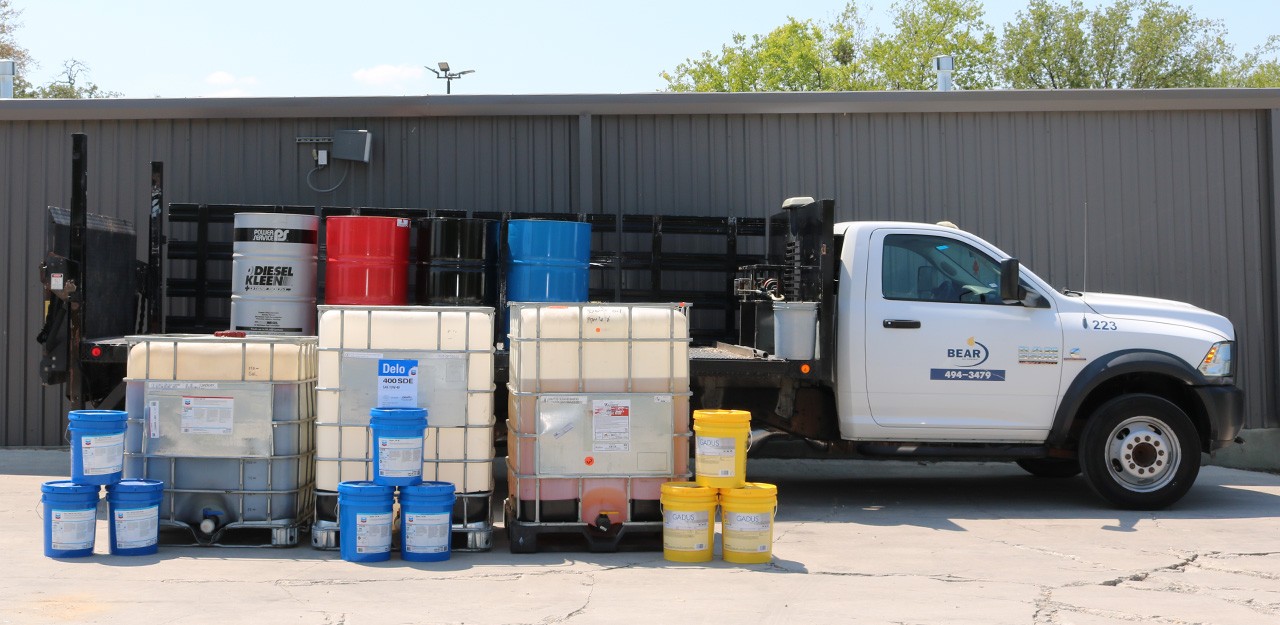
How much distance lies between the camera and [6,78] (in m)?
12.7

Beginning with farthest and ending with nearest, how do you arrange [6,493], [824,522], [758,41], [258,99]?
[758,41] → [258,99] → [6,493] → [824,522]

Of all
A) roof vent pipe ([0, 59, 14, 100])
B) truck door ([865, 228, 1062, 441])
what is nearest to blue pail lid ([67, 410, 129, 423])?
truck door ([865, 228, 1062, 441])

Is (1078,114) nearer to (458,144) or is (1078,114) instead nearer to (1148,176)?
(1148,176)

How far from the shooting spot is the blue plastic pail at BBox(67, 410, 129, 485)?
6660mm

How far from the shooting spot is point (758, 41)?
4953 centimetres

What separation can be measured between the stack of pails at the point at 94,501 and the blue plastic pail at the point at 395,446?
1418 mm

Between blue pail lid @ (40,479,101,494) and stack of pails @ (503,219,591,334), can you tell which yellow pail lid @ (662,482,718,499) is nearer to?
stack of pails @ (503,219,591,334)

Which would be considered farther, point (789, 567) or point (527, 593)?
point (789, 567)

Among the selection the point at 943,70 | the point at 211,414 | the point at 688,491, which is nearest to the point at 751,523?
the point at 688,491

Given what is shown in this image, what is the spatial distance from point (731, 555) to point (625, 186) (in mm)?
5506

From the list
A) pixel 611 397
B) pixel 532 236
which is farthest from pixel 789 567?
pixel 532 236

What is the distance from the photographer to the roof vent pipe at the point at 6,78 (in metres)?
12.6

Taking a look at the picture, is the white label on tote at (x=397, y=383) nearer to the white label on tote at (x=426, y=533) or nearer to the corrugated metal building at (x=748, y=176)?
the white label on tote at (x=426, y=533)

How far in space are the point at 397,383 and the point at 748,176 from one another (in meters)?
5.52
